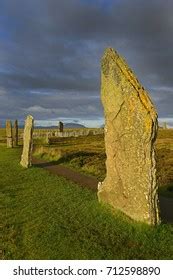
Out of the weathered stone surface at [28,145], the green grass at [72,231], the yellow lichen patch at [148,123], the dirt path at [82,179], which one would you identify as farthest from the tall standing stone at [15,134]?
the yellow lichen patch at [148,123]

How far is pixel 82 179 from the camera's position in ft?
75.2

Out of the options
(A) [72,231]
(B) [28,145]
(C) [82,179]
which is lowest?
(A) [72,231]

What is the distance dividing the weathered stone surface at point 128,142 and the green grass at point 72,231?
1.66 ft

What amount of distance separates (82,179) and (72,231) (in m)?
9.98

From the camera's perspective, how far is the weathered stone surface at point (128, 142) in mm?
12852

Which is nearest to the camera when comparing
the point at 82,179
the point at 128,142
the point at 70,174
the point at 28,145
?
the point at 128,142

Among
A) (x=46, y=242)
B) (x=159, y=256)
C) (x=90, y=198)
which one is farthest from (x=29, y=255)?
(x=90, y=198)

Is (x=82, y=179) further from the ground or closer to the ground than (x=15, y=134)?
closer to the ground

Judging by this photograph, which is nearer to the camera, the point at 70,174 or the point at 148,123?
the point at 148,123

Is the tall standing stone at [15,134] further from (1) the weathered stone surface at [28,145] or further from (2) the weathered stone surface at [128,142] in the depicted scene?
(2) the weathered stone surface at [128,142]

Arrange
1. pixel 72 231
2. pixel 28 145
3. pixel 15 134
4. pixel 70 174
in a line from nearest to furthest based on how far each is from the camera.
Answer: pixel 72 231 < pixel 70 174 < pixel 28 145 < pixel 15 134

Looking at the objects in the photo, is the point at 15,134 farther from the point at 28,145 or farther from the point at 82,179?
the point at 82,179

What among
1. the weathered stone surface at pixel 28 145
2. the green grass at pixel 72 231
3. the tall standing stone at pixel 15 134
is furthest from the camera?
the tall standing stone at pixel 15 134

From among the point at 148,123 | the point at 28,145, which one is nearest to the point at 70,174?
the point at 28,145
